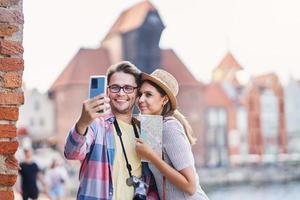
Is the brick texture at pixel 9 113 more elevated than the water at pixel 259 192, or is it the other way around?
the brick texture at pixel 9 113

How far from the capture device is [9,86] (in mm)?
2559

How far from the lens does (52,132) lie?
34.3m

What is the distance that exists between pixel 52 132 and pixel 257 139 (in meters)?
16.9

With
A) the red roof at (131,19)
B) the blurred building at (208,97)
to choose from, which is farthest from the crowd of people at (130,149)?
the red roof at (131,19)

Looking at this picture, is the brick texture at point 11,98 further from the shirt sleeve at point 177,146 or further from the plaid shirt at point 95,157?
the shirt sleeve at point 177,146

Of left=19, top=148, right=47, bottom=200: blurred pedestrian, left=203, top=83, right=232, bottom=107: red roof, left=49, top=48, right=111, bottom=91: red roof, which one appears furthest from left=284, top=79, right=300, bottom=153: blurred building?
left=19, top=148, right=47, bottom=200: blurred pedestrian

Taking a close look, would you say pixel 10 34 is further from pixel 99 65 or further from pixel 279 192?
pixel 279 192

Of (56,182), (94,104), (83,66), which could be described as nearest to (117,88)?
(94,104)

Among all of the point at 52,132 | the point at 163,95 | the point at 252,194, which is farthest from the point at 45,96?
the point at 163,95

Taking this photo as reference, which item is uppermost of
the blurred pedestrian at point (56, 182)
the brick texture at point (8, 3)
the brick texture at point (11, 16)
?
the brick texture at point (8, 3)

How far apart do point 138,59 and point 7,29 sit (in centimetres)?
3424

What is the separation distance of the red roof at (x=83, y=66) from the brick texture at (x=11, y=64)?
3299 cm

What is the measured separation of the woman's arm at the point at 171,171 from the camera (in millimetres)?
2523

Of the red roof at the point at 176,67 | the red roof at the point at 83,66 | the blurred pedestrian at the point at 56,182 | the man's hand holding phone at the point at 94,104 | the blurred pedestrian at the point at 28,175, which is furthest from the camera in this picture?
the red roof at the point at 176,67
